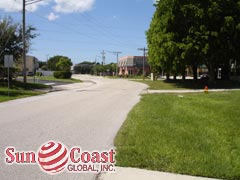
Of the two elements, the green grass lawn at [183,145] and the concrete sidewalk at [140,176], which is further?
the green grass lawn at [183,145]

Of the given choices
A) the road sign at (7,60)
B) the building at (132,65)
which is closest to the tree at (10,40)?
the road sign at (7,60)

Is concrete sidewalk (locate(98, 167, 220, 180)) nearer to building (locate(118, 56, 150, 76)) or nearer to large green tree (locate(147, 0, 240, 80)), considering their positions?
large green tree (locate(147, 0, 240, 80))

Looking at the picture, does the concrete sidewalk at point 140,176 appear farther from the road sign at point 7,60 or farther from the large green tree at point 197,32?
the large green tree at point 197,32

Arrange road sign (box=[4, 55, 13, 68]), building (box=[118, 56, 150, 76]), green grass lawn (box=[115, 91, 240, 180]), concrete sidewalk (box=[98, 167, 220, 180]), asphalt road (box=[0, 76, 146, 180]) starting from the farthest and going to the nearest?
1. building (box=[118, 56, 150, 76])
2. road sign (box=[4, 55, 13, 68])
3. green grass lawn (box=[115, 91, 240, 180])
4. asphalt road (box=[0, 76, 146, 180])
5. concrete sidewalk (box=[98, 167, 220, 180])

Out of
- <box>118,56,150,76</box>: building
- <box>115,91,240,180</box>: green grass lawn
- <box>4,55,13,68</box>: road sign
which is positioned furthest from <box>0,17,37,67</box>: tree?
<box>118,56,150,76</box>: building

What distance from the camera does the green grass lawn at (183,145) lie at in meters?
6.66

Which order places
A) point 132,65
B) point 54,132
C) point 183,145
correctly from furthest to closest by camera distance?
point 132,65 < point 54,132 < point 183,145

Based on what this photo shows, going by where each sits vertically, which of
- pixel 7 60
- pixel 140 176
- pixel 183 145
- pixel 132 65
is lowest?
pixel 140 176

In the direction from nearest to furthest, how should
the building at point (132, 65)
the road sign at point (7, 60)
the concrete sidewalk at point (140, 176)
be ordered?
the concrete sidewalk at point (140, 176), the road sign at point (7, 60), the building at point (132, 65)

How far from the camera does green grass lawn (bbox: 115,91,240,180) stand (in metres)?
6.66

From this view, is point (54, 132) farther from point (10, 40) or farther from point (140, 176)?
point (10, 40)

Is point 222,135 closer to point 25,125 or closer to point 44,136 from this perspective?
point 44,136

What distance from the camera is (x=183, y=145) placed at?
321 inches

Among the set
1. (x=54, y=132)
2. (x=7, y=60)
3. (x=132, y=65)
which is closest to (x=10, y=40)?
(x=7, y=60)
